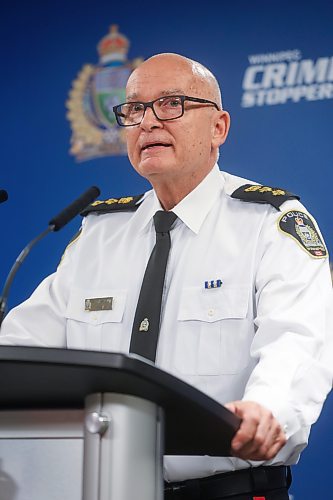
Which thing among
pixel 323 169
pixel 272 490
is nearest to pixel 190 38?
pixel 323 169

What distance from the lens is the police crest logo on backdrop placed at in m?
3.51

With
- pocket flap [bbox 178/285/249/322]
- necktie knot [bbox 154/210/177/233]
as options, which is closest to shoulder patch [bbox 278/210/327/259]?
pocket flap [bbox 178/285/249/322]

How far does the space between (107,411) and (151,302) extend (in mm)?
781

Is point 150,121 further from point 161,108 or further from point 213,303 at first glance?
point 213,303

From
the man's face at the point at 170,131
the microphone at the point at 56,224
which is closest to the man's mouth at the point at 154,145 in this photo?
the man's face at the point at 170,131

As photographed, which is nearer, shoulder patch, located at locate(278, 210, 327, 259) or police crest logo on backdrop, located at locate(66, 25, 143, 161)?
shoulder patch, located at locate(278, 210, 327, 259)

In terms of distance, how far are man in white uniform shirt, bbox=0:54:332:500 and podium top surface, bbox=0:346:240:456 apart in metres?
0.31

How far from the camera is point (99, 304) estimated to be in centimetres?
208

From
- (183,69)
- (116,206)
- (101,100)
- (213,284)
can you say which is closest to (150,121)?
(183,69)

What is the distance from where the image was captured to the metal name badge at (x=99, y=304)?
2.06 m

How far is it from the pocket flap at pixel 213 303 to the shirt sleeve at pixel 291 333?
39 millimetres

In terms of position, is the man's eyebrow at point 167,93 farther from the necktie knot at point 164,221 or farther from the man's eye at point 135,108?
the necktie knot at point 164,221

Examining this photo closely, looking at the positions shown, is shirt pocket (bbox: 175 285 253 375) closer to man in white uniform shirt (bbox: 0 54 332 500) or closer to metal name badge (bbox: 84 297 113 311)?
man in white uniform shirt (bbox: 0 54 332 500)

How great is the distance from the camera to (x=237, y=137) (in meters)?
3.28
